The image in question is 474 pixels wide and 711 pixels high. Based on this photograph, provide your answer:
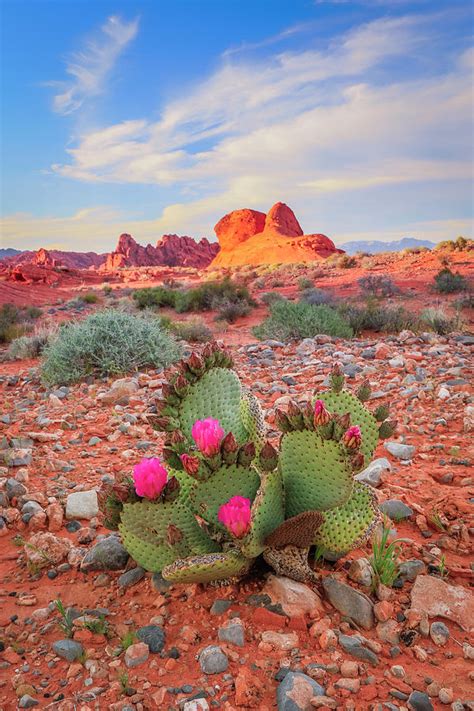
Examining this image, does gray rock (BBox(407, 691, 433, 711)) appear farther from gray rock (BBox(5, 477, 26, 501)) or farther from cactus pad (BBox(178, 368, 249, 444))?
gray rock (BBox(5, 477, 26, 501))

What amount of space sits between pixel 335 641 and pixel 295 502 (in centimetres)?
57

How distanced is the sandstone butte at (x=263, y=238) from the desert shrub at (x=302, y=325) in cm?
5097

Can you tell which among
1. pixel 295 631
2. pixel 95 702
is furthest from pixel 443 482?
pixel 95 702

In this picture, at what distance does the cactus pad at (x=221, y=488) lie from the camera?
7.25 feet

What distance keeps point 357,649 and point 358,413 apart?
1043mm

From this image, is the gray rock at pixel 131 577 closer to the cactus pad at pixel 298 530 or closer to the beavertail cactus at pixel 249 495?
the beavertail cactus at pixel 249 495

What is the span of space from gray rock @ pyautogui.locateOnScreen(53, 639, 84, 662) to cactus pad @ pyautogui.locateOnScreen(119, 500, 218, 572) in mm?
400

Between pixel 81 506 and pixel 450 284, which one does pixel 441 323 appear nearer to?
pixel 81 506

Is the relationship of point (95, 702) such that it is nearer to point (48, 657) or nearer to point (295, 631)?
point (48, 657)

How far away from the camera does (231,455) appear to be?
6.92 feet

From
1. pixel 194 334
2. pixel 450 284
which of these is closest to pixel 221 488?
pixel 194 334

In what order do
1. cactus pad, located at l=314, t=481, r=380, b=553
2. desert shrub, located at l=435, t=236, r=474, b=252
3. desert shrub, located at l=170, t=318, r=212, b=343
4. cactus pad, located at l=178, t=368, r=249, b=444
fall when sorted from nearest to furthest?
cactus pad, located at l=314, t=481, r=380, b=553, cactus pad, located at l=178, t=368, r=249, b=444, desert shrub, located at l=170, t=318, r=212, b=343, desert shrub, located at l=435, t=236, r=474, b=252

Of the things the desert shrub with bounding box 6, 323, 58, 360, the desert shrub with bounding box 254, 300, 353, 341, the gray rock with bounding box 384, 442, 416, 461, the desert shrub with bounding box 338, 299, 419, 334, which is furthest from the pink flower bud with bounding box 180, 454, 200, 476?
the desert shrub with bounding box 338, 299, 419, 334

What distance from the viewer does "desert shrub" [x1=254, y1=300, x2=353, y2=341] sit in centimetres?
1052
